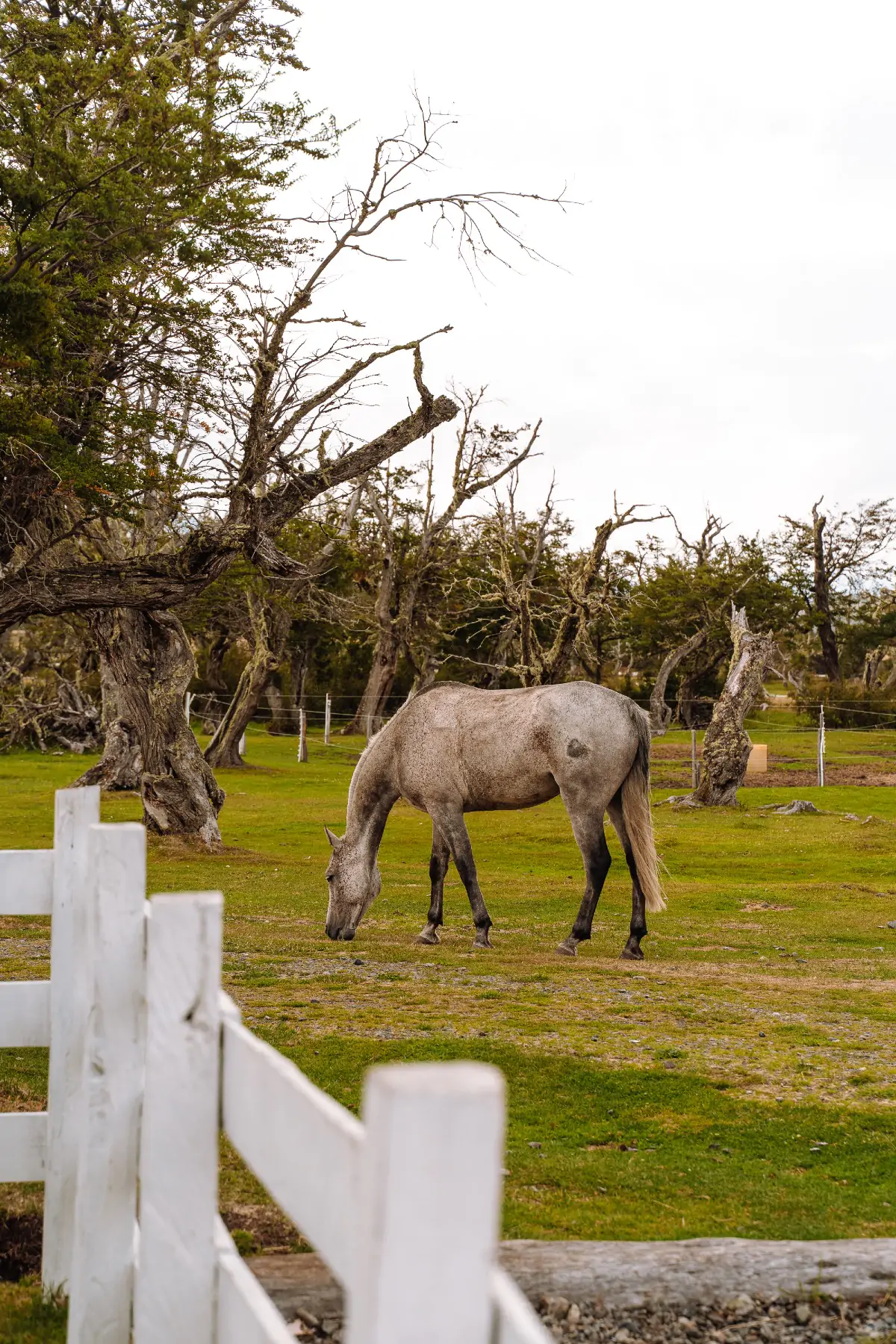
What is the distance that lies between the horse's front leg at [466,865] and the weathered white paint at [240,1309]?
30.2 ft

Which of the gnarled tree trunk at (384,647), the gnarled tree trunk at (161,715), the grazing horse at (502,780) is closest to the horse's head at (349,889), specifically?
the grazing horse at (502,780)

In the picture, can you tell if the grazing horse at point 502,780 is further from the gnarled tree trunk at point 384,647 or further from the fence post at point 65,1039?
the gnarled tree trunk at point 384,647

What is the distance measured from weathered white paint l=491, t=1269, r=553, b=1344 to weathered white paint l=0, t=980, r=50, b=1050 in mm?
2693

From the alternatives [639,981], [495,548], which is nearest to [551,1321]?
[639,981]

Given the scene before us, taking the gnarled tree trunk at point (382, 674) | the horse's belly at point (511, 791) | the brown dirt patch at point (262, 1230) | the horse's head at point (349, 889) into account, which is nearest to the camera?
the brown dirt patch at point (262, 1230)

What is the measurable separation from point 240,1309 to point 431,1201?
0.97m

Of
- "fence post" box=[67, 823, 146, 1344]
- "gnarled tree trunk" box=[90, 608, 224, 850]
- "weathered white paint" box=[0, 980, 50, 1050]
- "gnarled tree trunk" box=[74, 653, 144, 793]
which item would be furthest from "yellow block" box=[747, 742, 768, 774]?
"fence post" box=[67, 823, 146, 1344]

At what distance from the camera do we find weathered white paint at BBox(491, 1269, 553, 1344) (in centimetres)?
130

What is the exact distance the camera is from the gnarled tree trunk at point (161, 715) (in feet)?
62.5

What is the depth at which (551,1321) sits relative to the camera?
3.56m

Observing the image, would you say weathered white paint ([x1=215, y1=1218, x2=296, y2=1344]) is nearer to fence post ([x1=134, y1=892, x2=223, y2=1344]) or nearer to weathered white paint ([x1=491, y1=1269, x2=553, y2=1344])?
fence post ([x1=134, y1=892, x2=223, y2=1344])

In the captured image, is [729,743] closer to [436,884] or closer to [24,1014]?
[436,884]

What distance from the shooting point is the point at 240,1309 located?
6.68 ft

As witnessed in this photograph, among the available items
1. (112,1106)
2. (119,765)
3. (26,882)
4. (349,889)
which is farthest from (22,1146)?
(119,765)
